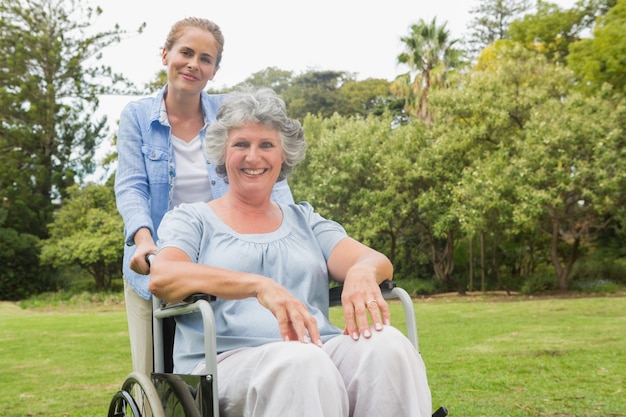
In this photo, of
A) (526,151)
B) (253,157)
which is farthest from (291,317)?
(526,151)

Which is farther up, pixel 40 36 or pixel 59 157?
pixel 40 36

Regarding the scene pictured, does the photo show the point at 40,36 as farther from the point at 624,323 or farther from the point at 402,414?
the point at 402,414

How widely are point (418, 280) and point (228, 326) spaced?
60.4 feet

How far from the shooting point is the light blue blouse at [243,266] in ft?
6.70

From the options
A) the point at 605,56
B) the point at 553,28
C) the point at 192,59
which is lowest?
the point at 192,59

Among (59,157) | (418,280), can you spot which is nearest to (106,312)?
(418,280)

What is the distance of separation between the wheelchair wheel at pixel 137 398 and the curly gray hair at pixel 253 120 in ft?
2.09

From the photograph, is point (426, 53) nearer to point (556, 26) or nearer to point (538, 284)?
point (556, 26)

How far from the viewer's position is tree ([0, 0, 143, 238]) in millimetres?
24562

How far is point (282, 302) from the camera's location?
72.7 inches

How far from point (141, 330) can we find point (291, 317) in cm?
110

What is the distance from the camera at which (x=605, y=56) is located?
1881cm

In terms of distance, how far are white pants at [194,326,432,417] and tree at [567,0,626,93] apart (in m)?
17.9

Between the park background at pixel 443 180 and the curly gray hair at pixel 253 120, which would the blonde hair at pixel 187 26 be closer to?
the curly gray hair at pixel 253 120
